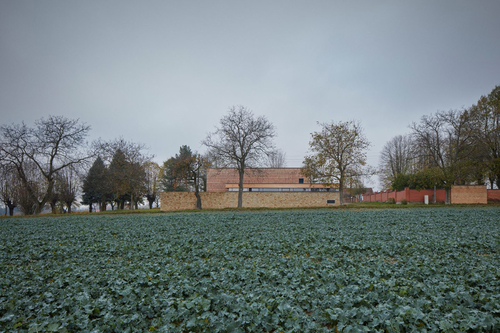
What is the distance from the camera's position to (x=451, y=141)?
3538 cm

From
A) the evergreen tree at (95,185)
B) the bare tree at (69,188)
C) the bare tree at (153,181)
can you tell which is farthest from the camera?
the bare tree at (153,181)

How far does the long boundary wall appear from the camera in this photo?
33219 millimetres

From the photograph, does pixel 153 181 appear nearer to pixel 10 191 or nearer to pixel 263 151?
pixel 10 191

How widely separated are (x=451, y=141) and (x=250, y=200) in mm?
27190

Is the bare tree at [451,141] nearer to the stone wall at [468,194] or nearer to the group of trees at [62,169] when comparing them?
the stone wall at [468,194]

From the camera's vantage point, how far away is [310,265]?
5.97 meters

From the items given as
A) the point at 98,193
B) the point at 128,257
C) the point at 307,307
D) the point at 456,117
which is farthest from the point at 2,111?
the point at 456,117

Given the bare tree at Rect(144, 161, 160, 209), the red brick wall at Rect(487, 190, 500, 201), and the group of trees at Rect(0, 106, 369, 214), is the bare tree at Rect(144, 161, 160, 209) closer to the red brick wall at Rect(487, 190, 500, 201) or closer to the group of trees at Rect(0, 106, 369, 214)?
the group of trees at Rect(0, 106, 369, 214)

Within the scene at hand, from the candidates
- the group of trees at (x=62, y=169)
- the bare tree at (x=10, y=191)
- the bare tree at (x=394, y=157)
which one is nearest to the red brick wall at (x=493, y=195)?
the bare tree at (x=394, y=157)

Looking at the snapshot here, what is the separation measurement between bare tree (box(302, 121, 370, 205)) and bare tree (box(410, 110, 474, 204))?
28.7 ft

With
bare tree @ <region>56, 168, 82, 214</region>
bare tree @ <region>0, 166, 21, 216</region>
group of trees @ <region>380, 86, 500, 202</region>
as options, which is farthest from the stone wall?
bare tree @ <region>0, 166, 21, 216</region>

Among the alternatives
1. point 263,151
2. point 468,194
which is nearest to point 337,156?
point 263,151

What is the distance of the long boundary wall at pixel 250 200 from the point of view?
33.2 metres

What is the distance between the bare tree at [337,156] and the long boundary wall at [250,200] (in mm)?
2323
